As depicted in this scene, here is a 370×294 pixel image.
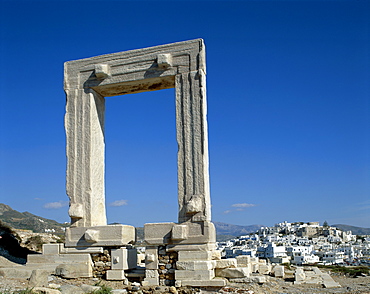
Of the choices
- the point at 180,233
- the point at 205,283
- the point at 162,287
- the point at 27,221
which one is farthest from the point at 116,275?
the point at 27,221

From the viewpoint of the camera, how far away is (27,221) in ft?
99.9

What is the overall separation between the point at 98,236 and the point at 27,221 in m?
22.0

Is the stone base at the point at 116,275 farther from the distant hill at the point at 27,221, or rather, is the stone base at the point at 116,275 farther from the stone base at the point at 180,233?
the distant hill at the point at 27,221

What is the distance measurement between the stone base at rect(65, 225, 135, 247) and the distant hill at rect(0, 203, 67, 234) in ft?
54.4

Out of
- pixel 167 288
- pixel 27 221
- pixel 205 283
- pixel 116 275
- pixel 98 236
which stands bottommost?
pixel 167 288

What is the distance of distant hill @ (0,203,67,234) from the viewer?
27409 mm

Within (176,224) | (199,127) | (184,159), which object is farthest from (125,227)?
(199,127)

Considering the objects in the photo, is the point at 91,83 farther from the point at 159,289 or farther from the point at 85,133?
the point at 159,289

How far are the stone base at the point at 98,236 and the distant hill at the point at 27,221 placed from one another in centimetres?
1659

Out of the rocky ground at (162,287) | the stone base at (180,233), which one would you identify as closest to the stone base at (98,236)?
the stone base at (180,233)

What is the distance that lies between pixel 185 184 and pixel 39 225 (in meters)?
22.0

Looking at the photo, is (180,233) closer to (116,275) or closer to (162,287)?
(162,287)

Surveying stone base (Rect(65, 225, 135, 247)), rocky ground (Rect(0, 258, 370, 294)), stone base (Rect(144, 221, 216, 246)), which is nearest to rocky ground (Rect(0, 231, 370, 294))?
rocky ground (Rect(0, 258, 370, 294))

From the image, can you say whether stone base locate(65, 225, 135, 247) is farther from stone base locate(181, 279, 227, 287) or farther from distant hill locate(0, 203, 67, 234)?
distant hill locate(0, 203, 67, 234)
